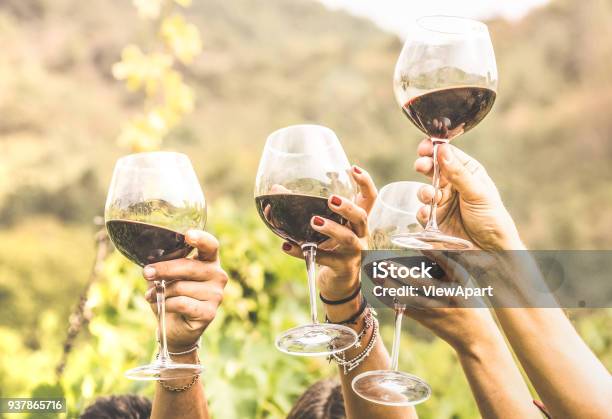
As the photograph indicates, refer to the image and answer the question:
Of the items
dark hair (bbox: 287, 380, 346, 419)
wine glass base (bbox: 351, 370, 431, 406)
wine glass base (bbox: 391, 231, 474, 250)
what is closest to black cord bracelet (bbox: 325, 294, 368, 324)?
wine glass base (bbox: 351, 370, 431, 406)

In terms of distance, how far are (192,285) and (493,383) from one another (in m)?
0.71

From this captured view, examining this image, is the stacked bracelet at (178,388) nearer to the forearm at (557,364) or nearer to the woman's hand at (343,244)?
the woman's hand at (343,244)

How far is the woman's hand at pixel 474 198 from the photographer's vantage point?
1.52 metres

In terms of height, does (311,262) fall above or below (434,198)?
below

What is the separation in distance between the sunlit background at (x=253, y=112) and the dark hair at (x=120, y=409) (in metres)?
2.13

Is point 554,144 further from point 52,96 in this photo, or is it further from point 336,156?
point 336,156

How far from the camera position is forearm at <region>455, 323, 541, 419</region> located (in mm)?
1740

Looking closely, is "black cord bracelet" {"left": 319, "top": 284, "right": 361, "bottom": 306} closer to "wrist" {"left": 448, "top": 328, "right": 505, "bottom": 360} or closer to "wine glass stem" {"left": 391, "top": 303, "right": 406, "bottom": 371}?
"wine glass stem" {"left": 391, "top": 303, "right": 406, "bottom": 371}

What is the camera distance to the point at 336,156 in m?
1.55

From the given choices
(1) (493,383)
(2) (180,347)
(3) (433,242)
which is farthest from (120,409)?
Answer: (3) (433,242)

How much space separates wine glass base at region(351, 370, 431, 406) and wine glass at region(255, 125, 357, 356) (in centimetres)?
14

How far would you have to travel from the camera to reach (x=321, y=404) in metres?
2.39

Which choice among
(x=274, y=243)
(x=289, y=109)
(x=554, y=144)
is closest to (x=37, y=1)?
(x=289, y=109)

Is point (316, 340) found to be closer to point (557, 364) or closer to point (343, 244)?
point (343, 244)
